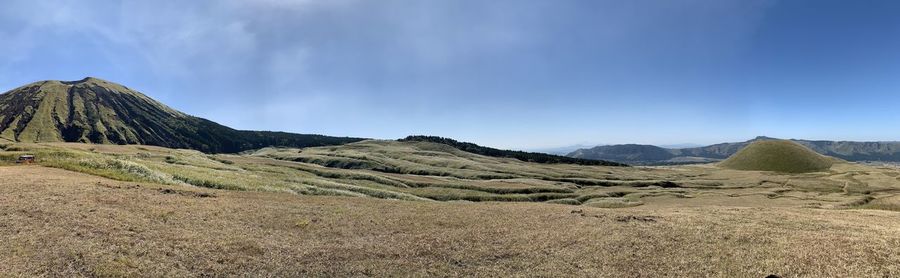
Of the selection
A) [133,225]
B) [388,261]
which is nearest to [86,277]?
[133,225]

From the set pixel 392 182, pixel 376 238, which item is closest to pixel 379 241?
pixel 376 238

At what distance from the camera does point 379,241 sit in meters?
29.5

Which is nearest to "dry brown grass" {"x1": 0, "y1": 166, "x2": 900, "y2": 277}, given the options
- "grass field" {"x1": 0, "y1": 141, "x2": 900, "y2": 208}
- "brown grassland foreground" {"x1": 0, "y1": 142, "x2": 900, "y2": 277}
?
"brown grassland foreground" {"x1": 0, "y1": 142, "x2": 900, "y2": 277}

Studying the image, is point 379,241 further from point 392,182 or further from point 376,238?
point 392,182

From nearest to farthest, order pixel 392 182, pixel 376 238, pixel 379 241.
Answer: pixel 379 241 < pixel 376 238 < pixel 392 182

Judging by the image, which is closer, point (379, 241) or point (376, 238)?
point (379, 241)

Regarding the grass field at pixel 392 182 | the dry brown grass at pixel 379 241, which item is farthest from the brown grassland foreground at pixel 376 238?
the grass field at pixel 392 182

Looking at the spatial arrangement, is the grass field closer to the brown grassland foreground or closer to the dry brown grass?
the brown grassland foreground

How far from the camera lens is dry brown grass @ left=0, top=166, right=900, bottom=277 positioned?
888 inches

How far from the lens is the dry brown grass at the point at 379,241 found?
2256 cm

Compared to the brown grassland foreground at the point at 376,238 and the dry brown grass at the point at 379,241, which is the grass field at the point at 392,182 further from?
the dry brown grass at the point at 379,241

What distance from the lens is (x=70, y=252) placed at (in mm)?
21547

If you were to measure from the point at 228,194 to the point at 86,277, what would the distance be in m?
24.7

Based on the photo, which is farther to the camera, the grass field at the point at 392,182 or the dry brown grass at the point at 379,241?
the grass field at the point at 392,182
